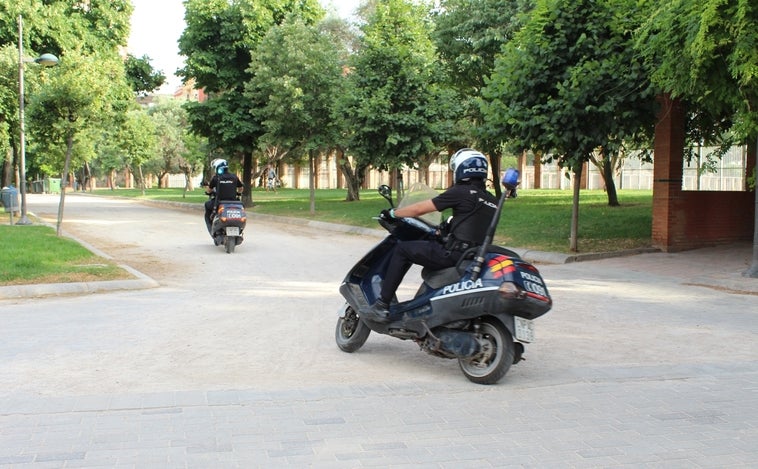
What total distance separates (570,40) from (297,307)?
8.46 meters

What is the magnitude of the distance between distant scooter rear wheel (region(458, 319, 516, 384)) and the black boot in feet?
2.64

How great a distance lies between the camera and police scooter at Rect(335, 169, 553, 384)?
5.38 meters

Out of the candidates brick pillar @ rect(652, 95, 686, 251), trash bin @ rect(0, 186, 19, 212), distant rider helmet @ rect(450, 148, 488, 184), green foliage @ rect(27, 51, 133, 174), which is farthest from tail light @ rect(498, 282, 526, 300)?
trash bin @ rect(0, 186, 19, 212)

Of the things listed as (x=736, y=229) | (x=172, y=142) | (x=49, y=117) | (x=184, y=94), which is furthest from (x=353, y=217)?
(x=184, y=94)

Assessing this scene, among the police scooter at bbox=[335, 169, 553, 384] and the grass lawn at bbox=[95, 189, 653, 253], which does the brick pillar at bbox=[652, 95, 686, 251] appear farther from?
the police scooter at bbox=[335, 169, 553, 384]

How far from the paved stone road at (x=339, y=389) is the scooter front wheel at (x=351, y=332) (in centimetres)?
15

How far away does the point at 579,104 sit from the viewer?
13.5 m

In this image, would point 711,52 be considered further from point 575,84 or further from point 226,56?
point 226,56

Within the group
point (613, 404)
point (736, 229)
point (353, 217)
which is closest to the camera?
point (613, 404)

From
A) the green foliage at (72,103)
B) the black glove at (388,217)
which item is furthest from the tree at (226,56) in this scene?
the black glove at (388,217)

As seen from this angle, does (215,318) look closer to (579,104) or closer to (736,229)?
(579,104)

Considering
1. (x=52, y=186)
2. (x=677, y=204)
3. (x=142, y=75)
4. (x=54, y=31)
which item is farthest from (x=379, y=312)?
(x=52, y=186)

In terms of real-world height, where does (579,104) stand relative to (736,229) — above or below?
above

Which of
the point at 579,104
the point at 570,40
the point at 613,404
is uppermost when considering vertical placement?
the point at 570,40
